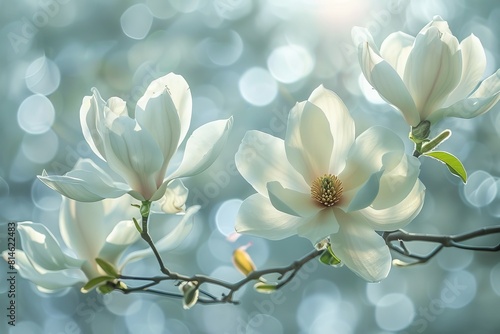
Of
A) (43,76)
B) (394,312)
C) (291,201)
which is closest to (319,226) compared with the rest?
(291,201)

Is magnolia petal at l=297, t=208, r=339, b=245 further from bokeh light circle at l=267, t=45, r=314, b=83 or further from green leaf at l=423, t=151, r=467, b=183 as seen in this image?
bokeh light circle at l=267, t=45, r=314, b=83

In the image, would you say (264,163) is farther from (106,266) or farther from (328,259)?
(106,266)

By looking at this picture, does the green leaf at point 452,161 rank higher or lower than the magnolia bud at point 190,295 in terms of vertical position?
higher

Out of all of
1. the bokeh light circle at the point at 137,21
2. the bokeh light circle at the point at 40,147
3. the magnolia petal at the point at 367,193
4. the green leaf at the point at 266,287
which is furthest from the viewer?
the bokeh light circle at the point at 137,21

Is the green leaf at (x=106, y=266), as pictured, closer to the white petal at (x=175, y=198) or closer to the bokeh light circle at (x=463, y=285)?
the white petal at (x=175, y=198)

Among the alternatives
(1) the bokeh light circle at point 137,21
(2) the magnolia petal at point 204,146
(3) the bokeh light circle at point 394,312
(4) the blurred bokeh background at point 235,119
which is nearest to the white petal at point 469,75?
(2) the magnolia petal at point 204,146

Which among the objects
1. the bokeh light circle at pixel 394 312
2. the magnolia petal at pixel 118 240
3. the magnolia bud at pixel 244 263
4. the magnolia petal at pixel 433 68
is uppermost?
the magnolia petal at pixel 433 68
